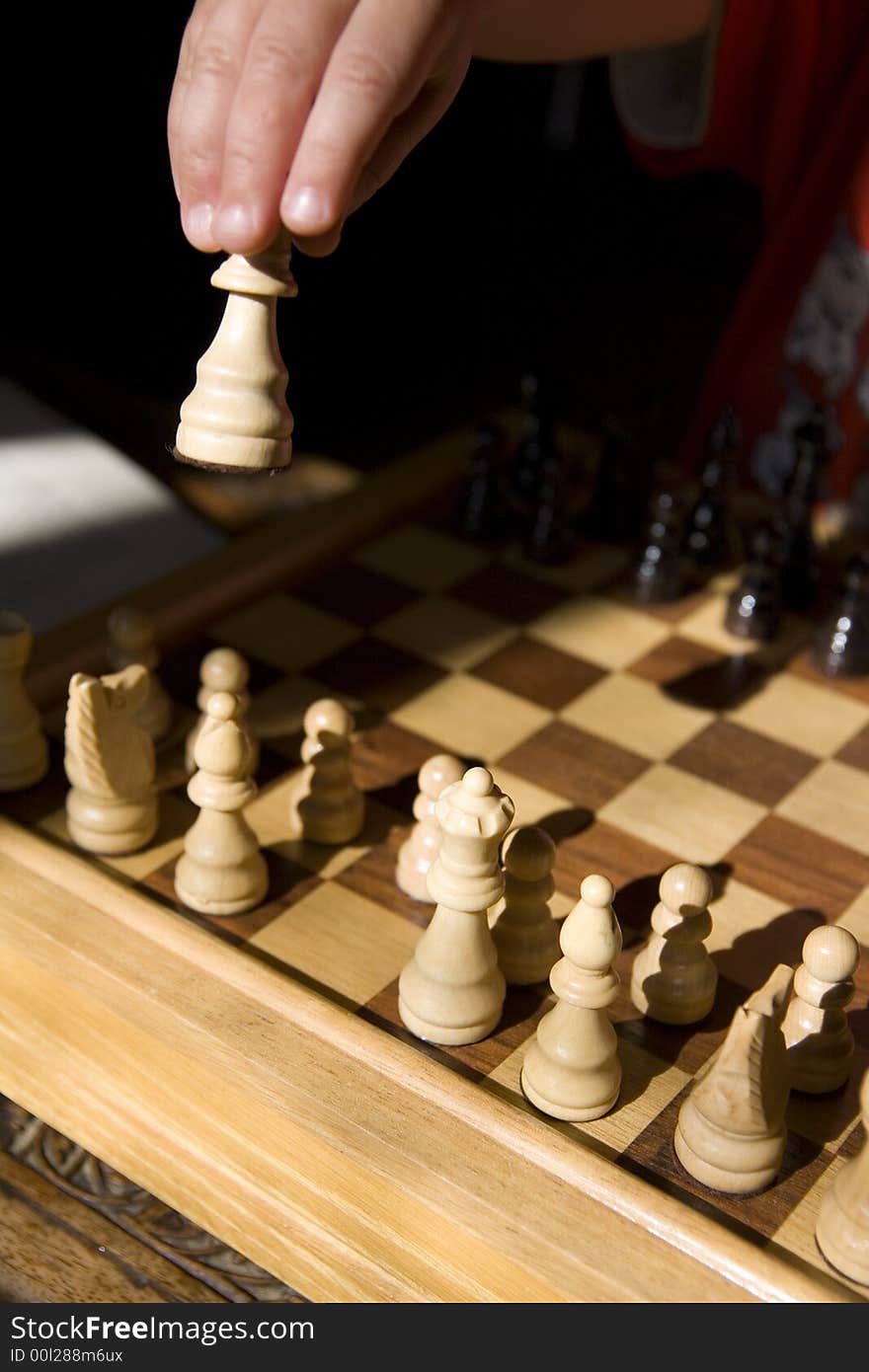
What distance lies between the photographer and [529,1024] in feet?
3.72

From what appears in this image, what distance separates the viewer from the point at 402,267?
3.12 m

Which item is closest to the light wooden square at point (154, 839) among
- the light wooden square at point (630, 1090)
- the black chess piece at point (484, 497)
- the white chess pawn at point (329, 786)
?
the white chess pawn at point (329, 786)

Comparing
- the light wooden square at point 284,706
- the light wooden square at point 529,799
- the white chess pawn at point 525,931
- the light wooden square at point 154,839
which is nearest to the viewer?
the white chess pawn at point 525,931

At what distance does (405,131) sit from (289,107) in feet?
0.45

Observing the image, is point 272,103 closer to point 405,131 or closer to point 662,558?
point 405,131

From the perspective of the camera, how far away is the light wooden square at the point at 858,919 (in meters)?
1.24

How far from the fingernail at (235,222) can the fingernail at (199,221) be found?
0.9 inches

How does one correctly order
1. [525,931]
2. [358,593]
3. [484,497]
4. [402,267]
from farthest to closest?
[402,267], [484,497], [358,593], [525,931]

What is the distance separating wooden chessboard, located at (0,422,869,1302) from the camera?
957 millimetres

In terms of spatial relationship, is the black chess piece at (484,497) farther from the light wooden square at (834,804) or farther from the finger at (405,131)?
the finger at (405,131)

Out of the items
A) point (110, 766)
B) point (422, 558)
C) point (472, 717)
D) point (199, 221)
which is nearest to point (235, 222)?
point (199, 221)

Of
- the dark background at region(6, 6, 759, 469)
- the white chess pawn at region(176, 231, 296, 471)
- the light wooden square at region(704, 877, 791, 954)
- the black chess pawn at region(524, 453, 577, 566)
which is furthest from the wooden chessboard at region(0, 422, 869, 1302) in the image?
the dark background at region(6, 6, 759, 469)

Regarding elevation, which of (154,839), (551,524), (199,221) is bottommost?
(154,839)

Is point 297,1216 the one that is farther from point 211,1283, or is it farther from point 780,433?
point 780,433
